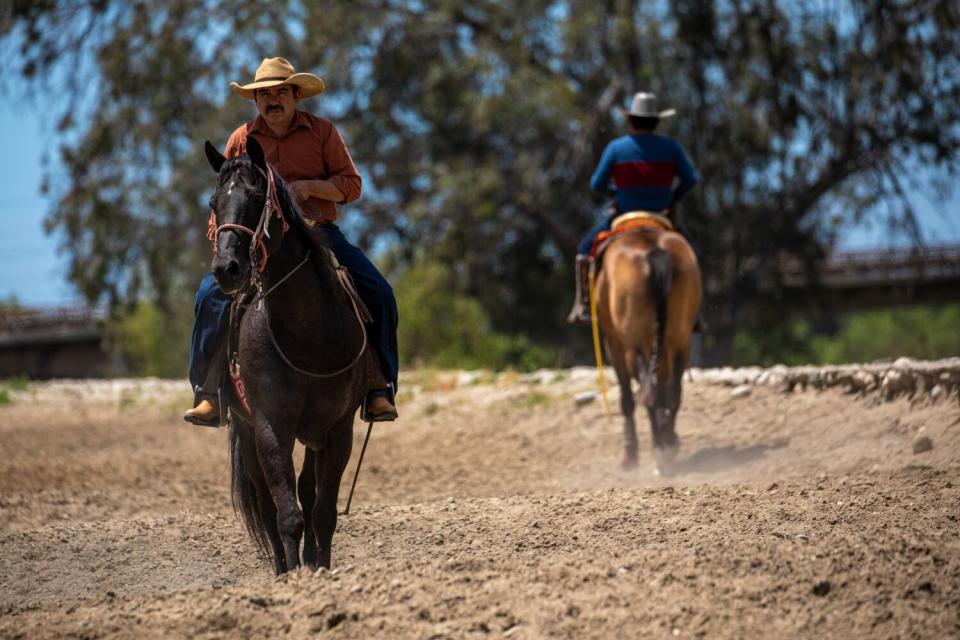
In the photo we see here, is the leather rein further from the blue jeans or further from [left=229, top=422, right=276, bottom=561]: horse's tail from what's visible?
[left=229, top=422, right=276, bottom=561]: horse's tail

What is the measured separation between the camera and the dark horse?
616cm

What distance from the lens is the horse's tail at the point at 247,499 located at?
24.1ft

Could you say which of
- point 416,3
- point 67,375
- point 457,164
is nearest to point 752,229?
point 457,164

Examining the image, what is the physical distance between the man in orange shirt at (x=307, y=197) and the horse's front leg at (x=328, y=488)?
31 centimetres

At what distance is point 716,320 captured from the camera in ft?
86.1

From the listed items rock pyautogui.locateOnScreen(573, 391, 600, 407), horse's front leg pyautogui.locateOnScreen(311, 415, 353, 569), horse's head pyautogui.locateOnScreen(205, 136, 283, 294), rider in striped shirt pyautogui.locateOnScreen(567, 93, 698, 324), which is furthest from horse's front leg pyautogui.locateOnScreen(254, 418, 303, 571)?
rock pyautogui.locateOnScreen(573, 391, 600, 407)

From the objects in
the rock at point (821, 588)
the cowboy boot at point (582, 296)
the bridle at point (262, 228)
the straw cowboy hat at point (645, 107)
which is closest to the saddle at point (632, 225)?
the cowboy boot at point (582, 296)

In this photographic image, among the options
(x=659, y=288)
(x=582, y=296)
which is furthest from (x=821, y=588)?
(x=582, y=296)

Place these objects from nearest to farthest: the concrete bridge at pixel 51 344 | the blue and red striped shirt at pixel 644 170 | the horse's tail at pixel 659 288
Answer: the horse's tail at pixel 659 288 < the blue and red striped shirt at pixel 644 170 < the concrete bridge at pixel 51 344

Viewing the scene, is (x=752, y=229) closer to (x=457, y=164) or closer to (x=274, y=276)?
(x=457, y=164)

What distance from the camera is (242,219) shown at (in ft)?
19.7

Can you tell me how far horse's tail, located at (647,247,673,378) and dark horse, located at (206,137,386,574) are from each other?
165 inches

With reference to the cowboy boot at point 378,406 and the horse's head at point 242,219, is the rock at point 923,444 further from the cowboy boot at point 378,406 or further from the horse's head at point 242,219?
the horse's head at point 242,219

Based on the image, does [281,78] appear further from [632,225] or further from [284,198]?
[632,225]
